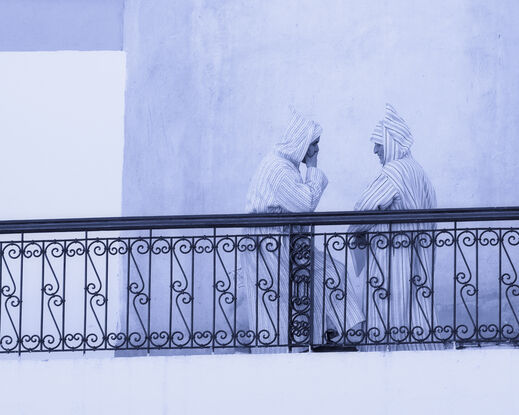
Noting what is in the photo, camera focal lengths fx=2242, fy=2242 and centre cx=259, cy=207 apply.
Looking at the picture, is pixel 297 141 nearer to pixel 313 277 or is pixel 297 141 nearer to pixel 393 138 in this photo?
pixel 393 138

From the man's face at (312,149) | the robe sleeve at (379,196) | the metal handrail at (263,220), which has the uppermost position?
the man's face at (312,149)

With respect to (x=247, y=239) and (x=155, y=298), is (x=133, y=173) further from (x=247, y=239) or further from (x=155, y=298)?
(x=247, y=239)

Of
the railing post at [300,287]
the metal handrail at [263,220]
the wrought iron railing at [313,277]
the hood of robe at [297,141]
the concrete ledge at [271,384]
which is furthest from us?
the hood of robe at [297,141]

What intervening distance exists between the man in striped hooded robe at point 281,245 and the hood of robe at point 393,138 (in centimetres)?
50

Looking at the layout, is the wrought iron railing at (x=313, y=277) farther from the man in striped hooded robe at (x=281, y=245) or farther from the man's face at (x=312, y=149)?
the man's face at (x=312, y=149)

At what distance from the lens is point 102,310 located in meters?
18.0

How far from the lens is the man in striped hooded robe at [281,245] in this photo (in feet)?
52.5

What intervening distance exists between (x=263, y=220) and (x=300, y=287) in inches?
22.9

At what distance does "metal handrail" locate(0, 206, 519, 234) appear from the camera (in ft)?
51.2

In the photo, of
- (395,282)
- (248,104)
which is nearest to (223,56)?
(248,104)

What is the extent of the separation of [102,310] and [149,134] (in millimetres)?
1564

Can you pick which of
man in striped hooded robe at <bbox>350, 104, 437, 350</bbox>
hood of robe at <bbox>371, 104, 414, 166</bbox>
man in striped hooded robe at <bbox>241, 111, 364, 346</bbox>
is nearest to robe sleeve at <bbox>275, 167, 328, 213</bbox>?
man in striped hooded robe at <bbox>241, 111, 364, 346</bbox>

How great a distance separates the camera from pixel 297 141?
16359 mm

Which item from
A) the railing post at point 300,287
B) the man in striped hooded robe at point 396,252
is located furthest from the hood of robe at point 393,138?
the railing post at point 300,287
